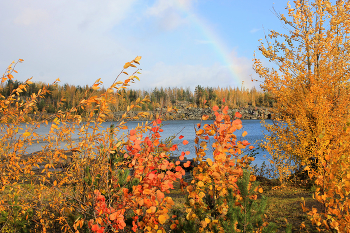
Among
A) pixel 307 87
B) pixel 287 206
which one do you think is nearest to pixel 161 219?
pixel 287 206

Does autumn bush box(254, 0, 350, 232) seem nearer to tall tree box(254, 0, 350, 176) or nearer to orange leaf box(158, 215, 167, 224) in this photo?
tall tree box(254, 0, 350, 176)

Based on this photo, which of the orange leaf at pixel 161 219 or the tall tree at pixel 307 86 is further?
the tall tree at pixel 307 86

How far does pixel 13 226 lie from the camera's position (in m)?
3.85

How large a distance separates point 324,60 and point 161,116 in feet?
24.9

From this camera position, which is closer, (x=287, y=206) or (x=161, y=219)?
(x=161, y=219)

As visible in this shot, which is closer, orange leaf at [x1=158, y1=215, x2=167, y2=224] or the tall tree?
orange leaf at [x1=158, y1=215, x2=167, y2=224]

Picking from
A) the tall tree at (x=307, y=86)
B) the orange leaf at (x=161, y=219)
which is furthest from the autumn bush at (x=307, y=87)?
the orange leaf at (x=161, y=219)

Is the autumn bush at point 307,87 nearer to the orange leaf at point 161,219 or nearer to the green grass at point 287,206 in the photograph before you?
the green grass at point 287,206

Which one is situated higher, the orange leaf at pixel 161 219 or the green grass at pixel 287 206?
the orange leaf at pixel 161 219

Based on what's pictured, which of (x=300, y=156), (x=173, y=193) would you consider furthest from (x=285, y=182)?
(x=173, y=193)

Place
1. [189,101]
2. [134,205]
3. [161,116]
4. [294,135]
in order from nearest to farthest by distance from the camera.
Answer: [134,205]
[161,116]
[294,135]
[189,101]

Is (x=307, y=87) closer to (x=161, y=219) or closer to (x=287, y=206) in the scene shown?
(x=287, y=206)

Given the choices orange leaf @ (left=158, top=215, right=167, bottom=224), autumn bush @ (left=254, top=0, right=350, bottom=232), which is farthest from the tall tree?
orange leaf @ (left=158, top=215, right=167, bottom=224)

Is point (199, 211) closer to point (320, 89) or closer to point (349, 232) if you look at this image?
point (349, 232)
